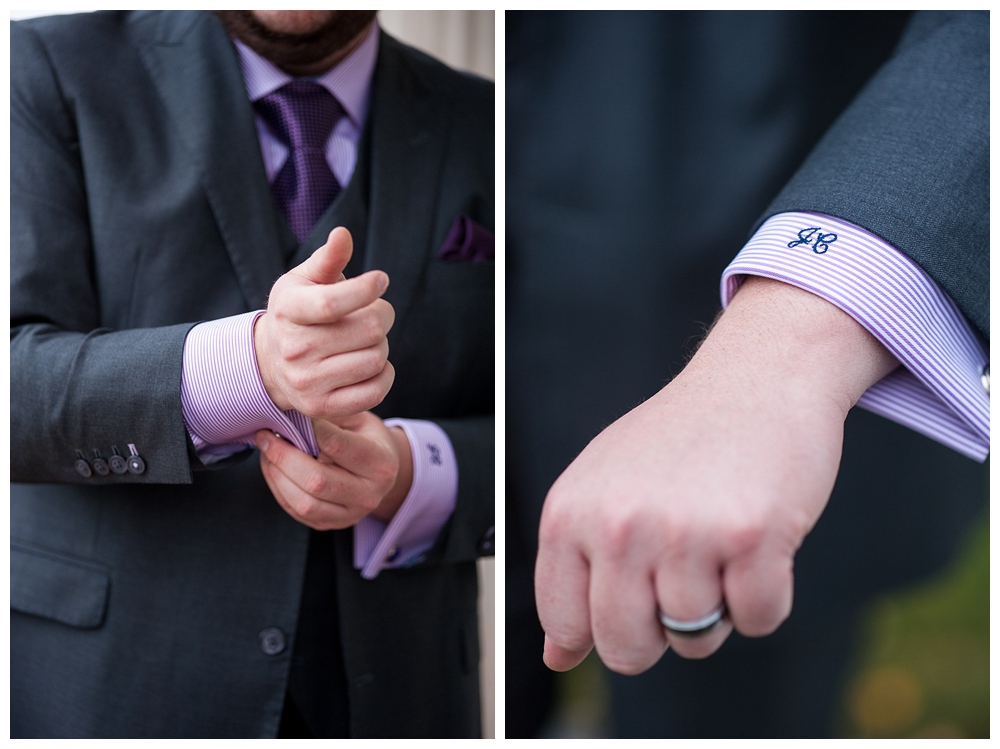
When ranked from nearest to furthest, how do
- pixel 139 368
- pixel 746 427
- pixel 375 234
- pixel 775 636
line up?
pixel 746 427
pixel 139 368
pixel 375 234
pixel 775 636

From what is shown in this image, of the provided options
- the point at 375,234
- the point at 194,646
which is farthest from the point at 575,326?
the point at 194,646

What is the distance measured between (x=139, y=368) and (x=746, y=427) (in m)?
0.41

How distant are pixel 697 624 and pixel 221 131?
0.52 m

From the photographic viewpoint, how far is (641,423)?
0.39 metres

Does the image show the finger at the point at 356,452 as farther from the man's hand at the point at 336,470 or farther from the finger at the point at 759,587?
the finger at the point at 759,587

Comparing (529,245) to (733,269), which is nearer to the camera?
(733,269)

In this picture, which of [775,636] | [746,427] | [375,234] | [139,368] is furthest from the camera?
[775,636]

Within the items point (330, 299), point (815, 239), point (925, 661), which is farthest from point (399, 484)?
point (925, 661)

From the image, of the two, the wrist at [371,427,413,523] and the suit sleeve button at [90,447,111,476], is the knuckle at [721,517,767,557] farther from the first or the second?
the suit sleeve button at [90,447,111,476]

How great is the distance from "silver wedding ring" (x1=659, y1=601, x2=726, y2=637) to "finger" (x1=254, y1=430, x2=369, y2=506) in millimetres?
271

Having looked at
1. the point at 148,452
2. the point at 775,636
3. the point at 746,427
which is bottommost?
the point at 775,636

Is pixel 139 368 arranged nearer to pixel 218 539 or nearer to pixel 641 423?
pixel 218 539

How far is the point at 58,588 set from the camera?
612mm

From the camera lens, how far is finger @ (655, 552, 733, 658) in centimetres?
34
